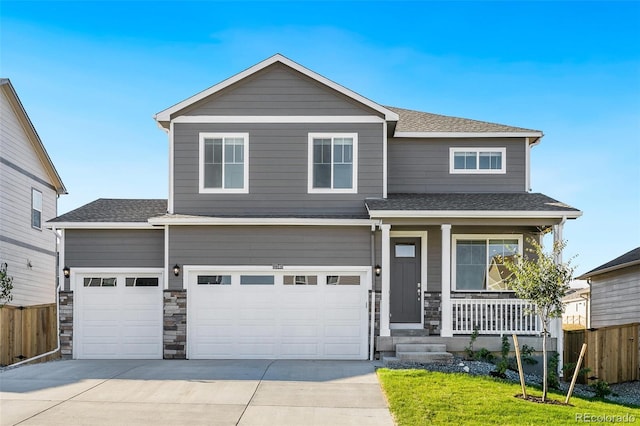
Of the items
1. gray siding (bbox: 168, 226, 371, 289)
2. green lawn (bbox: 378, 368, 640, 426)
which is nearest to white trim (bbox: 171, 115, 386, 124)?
gray siding (bbox: 168, 226, 371, 289)

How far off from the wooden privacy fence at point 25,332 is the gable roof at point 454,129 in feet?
32.9

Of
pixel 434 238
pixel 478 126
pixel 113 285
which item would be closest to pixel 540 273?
pixel 434 238

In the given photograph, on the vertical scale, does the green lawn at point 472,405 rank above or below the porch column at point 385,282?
below

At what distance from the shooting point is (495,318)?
13227 mm

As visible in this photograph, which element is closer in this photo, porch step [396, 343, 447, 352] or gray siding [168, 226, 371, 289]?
porch step [396, 343, 447, 352]

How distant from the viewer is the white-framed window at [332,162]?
14.0m

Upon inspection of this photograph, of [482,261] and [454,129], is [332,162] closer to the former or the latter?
[454,129]

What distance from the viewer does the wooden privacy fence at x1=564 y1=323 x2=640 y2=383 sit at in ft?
41.6

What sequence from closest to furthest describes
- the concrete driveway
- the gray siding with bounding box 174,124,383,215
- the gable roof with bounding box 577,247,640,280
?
the concrete driveway → the gray siding with bounding box 174,124,383,215 → the gable roof with bounding box 577,247,640,280

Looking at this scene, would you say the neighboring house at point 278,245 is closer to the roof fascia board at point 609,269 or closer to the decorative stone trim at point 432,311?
the decorative stone trim at point 432,311

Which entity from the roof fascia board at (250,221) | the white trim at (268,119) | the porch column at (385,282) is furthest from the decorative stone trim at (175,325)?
the porch column at (385,282)

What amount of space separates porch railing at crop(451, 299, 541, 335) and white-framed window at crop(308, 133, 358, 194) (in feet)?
12.1

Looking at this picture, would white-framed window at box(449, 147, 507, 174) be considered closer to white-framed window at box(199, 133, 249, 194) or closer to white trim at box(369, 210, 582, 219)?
white trim at box(369, 210, 582, 219)


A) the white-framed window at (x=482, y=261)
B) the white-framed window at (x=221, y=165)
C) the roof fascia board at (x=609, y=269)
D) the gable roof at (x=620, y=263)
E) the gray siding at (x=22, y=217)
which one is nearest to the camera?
the white-framed window at (x=221, y=165)
